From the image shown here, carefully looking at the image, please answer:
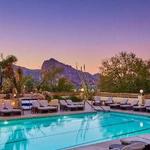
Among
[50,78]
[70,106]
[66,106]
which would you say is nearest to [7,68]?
[50,78]

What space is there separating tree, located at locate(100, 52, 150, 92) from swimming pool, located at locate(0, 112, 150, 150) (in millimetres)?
12852

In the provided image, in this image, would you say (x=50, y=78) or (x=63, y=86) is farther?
(x=50, y=78)

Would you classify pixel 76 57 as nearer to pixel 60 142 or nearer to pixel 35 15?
pixel 35 15

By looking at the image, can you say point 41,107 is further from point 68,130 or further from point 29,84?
point 29,84

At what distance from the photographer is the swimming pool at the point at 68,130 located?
10844mm

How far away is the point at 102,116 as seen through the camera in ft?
57.0

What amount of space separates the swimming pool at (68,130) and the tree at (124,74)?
1285cm

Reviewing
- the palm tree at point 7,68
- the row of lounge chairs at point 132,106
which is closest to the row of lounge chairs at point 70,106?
the row of lounge chairs at point 132,106

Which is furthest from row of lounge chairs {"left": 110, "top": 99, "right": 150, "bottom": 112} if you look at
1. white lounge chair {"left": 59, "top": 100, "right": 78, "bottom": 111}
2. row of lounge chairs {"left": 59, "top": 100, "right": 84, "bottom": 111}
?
white lounge chair {"left": 59, "top": 100, "right": 78, "bottom": 111}

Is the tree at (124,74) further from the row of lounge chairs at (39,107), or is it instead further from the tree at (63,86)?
the row of lounge chairs at (39,107)

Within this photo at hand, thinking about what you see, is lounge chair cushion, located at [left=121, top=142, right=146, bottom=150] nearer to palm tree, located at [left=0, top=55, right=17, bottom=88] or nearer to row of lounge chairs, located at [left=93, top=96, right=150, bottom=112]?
row of lounge chairs, located at [left=93, top=96, right=150, bottom=112]

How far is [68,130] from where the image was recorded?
13.3m

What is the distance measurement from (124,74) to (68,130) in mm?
20306

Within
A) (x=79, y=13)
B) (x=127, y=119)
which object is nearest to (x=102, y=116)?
(x=127, y=119)
